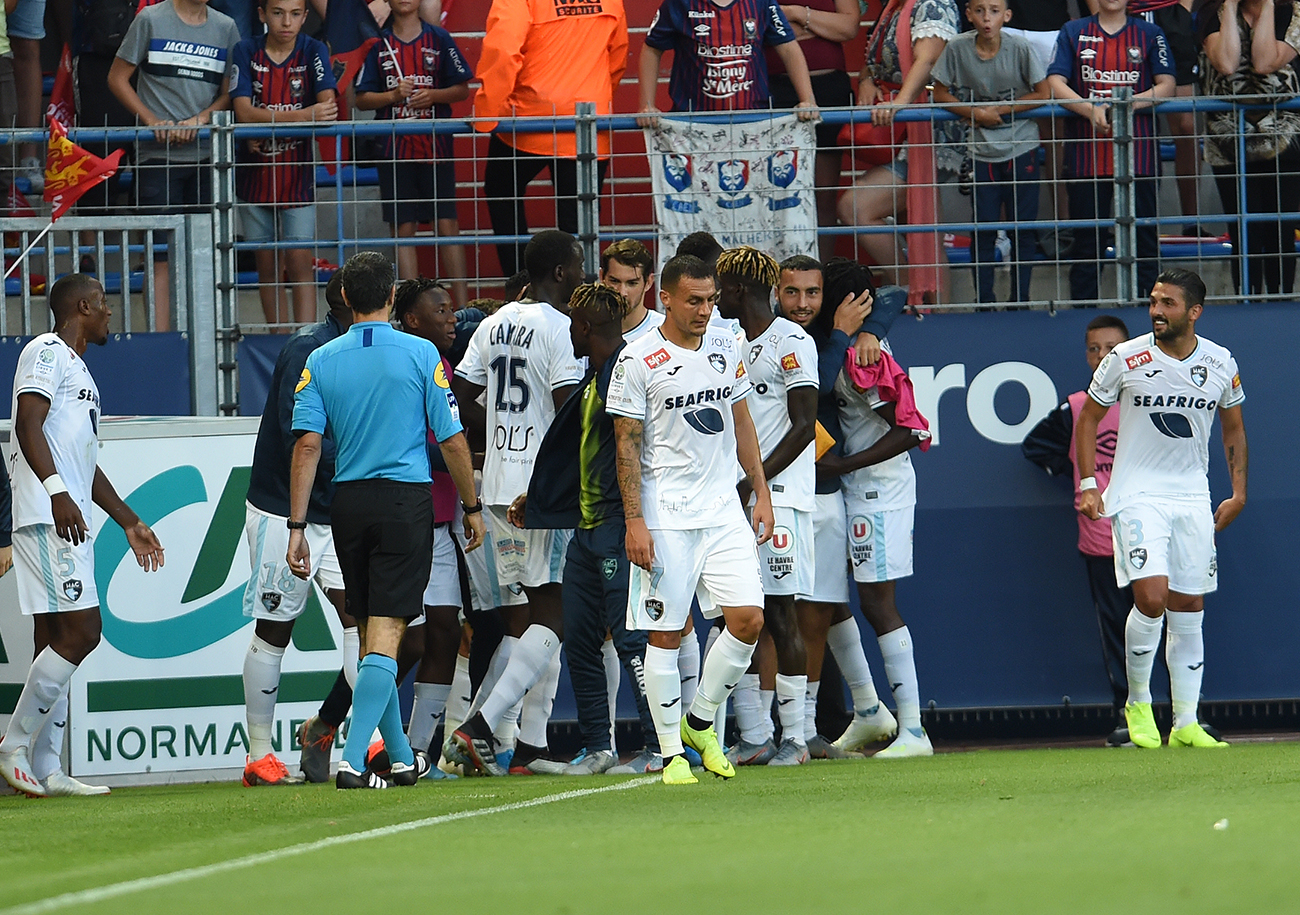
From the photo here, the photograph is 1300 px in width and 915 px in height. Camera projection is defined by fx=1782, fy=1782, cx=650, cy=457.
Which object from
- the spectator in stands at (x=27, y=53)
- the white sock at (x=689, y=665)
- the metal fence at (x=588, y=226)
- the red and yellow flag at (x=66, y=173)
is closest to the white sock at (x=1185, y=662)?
the metal fence at (x=588, y=226)

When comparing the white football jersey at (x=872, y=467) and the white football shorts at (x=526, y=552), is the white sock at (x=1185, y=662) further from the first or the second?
the white football shorts at (x=526, y=552)

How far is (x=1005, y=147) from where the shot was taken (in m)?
10.5

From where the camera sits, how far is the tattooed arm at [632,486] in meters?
7.21

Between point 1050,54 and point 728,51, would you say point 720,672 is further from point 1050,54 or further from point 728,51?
point 1050,54

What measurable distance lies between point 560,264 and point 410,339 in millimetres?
1499

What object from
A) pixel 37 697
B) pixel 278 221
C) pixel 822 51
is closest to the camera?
pixel 37 697

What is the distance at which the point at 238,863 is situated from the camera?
4.88m

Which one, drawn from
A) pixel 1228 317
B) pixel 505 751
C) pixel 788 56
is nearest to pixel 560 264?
pixel 505 751

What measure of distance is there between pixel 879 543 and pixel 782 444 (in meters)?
1.05

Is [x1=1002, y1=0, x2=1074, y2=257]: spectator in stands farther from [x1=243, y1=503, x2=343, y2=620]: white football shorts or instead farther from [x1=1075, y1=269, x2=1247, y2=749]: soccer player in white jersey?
[x1=243, y1=503, x2=343, y2=620]: white football shorts

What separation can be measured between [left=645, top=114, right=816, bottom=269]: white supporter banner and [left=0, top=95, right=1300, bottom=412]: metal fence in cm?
12

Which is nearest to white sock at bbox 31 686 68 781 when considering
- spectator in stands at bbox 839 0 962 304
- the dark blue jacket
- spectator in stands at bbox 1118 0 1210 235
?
the dark blue jacket

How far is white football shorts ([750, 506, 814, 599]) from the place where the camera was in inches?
342

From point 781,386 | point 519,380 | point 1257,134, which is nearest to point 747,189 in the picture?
point 781,386
